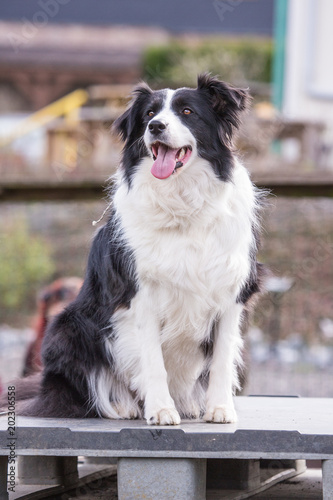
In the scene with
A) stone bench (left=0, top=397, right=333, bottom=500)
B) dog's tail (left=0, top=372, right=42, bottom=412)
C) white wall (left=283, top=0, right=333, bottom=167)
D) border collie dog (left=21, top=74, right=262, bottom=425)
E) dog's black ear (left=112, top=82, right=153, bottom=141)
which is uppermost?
white wall (left=283, top=0, right=333, bottom=167)

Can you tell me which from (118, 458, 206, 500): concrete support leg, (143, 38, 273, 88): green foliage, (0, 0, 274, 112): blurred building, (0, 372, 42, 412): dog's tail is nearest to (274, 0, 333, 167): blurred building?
(143, 38, 273, 88): green foliage

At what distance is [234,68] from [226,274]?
14.2 meters

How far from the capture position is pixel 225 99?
3.62m

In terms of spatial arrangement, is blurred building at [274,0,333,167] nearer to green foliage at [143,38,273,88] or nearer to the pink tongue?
green foliage at [143,38,273,88]

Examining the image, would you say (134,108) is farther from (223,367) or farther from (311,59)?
(311,59)

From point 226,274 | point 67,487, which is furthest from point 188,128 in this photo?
point 67,487

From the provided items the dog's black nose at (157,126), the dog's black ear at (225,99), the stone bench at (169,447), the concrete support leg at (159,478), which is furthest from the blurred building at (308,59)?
the concrete support leg at (159,478)

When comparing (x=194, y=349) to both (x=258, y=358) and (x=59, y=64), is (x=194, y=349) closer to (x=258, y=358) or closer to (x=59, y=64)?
(x=258, y=358)

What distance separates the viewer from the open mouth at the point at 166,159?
3.50 m

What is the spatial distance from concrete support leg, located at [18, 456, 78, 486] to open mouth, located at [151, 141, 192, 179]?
144 centimetres

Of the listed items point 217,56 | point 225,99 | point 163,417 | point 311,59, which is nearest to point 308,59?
point 311,59

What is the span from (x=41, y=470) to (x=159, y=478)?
0.89m

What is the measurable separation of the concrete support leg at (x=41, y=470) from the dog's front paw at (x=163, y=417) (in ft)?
2.18

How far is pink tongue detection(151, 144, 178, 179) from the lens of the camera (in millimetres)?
3490
